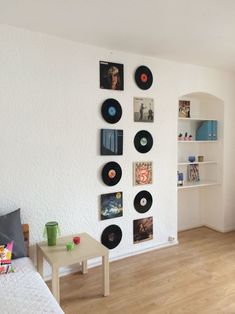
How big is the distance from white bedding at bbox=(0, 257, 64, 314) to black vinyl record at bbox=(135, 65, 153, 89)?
2.30 meters

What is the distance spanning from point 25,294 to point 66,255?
60 cm

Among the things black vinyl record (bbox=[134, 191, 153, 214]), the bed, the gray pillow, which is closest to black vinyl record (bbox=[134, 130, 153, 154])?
black vinyl record (bbox=[134, 191, 153, 214])

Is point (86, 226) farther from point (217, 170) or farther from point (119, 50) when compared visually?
point (217, 170)

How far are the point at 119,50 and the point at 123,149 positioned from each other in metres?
1.14

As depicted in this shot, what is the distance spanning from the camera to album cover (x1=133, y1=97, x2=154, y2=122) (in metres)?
3.15

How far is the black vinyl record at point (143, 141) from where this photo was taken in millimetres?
3170

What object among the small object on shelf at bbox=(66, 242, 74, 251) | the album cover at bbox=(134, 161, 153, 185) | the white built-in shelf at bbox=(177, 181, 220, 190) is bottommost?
the small object on shelf at bbox=(66, 242, 74, 251)

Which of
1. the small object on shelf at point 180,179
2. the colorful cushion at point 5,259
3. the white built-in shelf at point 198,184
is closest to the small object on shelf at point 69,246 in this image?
the colorful cushion at point 5,259

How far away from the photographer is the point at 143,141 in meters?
3.21

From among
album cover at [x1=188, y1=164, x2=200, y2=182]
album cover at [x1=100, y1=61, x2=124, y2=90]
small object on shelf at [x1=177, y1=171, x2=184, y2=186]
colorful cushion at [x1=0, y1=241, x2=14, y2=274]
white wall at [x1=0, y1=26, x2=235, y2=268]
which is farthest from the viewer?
album cover at [x1=188, y1=164, x2=200, y2=182]

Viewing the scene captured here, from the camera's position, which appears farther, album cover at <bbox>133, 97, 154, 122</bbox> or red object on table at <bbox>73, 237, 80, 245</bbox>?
album cover at <bbox>133, 97, 154, 122</bbox>

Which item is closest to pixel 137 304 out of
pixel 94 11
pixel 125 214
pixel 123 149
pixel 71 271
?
pixel 71 271

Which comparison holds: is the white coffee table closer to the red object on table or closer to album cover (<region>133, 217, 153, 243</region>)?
the red object on table

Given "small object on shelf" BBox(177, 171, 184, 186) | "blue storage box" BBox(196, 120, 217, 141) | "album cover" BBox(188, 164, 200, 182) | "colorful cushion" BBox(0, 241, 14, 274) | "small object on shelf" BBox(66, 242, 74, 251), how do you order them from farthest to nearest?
"album cover" BBox(188, 164, 200, 182) → "blue storage box" BBox(196, 120, 217, 141) → "small object on shelf" BBox(177, 171, 184, 186) → "small object on shelf" BBox(66, 242, 74, 251) → "colorful cushion" BBox(0, 241, 14, 274)
